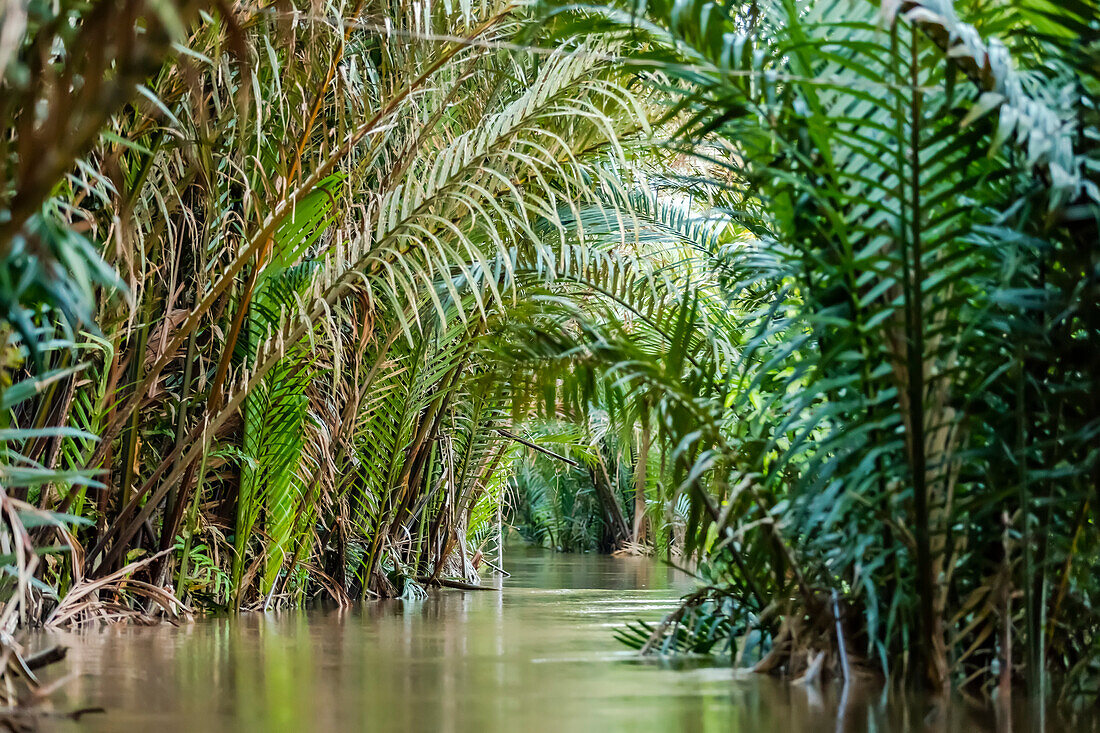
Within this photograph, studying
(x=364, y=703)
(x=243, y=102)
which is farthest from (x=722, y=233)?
(x=243, y=102)

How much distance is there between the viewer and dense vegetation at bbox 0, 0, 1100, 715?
164 cm

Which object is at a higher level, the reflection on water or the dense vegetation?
the dense vegetation

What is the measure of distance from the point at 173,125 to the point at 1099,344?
2.53 metres

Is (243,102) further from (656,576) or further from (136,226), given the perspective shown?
(656,576)

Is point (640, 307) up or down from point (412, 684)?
up

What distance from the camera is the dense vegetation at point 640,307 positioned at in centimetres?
164

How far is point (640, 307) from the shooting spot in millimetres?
4055

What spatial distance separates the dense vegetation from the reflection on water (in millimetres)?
224

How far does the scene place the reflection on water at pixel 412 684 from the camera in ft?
5.18

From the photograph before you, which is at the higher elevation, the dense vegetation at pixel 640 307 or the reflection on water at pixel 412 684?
the dense vegetation at pixel 640 307

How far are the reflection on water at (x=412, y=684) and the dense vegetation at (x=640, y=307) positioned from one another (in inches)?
8.8

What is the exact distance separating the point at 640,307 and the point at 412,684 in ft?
7.55

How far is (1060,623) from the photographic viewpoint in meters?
1.78

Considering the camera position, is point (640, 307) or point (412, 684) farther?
point (640, 307)
